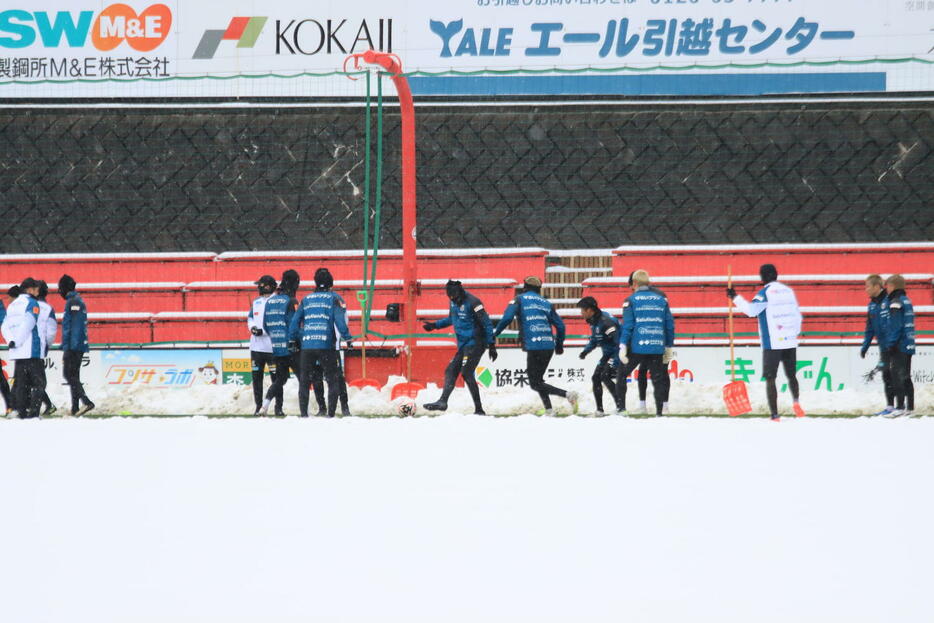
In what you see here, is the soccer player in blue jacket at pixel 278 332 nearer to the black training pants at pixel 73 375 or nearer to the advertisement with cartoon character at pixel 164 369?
the black training pants at pixel 73 375

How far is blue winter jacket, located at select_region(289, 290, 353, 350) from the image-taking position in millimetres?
12117

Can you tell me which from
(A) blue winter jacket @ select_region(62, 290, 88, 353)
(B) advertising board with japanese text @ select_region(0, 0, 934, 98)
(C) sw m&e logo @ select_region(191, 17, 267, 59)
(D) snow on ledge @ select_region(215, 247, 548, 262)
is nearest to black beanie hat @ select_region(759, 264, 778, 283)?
(D) snow on ledge @ select_region(215, 247, 548, 262)

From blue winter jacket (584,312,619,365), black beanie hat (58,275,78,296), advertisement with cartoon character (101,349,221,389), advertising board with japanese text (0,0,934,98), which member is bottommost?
advertisement with cartoon character (101,349,221,389)

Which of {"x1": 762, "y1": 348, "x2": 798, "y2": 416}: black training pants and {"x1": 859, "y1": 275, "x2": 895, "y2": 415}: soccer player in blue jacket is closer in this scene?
{"x1": 762, "y1": 348, "x2": 798, "y2": 416}: black training pants

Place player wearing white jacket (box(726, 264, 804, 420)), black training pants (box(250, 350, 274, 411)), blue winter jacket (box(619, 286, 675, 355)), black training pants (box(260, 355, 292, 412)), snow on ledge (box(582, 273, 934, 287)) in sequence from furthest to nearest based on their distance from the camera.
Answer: snow on ledge (box(582, 273, 934, 287)) → black training pants (box(250, 350, 274, 411)) → black training pants (box(260, 355, 292, 412)) → blue winter jacket (box(619, 286, 675, 355)) → player wearing white jacket (box(726, 264, 804, 420))

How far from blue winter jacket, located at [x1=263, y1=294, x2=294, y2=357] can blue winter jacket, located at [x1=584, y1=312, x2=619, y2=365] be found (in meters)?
3.20

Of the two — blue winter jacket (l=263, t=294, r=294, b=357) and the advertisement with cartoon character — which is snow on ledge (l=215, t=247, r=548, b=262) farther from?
blue winter jacket (l=263, t=294, r=294, b=357)

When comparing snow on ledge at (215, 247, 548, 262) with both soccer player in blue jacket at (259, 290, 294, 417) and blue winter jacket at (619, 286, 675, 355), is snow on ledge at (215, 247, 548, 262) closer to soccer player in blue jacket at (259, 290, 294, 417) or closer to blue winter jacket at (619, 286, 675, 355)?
soccer player in blue jacket at (259, 290, 294, 417)

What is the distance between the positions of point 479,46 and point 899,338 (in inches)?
336

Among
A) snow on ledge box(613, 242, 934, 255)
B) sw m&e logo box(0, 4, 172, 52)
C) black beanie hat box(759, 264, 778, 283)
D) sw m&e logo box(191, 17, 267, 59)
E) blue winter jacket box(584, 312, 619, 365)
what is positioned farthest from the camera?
sw m&e logo box(0, 4, 172, 52)

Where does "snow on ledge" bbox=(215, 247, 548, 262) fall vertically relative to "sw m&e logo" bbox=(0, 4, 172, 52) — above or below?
below

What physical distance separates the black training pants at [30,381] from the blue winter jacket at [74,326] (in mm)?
552

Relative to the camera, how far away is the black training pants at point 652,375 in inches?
479

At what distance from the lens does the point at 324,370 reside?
12.4 meters
